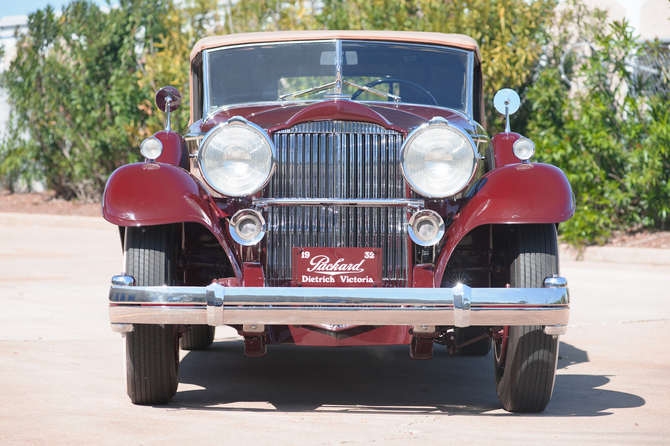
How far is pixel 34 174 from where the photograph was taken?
16469mm

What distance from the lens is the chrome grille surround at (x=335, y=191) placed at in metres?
3.42

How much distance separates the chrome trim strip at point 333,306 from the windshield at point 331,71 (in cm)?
161

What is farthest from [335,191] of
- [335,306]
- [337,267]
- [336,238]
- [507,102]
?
[507,102]

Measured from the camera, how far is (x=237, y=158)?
130 inches

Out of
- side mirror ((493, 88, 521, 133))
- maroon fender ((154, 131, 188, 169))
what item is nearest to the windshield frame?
side mirror ((493, 88, 521, 133))

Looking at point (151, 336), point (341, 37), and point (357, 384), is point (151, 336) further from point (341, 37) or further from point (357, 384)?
point (341, 37)

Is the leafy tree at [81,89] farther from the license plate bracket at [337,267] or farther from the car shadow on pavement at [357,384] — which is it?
the license plate bracket at [337,267]

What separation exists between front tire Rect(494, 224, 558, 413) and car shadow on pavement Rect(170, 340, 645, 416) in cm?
18

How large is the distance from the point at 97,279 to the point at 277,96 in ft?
14.8

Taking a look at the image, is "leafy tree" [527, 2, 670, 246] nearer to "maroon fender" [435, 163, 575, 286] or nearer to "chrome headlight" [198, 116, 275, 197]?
"maroon fender" [435, 163, 575, 286]

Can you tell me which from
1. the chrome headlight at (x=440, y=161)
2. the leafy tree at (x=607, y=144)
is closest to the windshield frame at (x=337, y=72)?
the chrome headlight at (x=440, y=161)

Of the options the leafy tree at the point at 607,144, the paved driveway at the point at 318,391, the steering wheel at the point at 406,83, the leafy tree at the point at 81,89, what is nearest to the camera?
the paved driveway at the point at 318,391

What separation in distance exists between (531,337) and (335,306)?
3.17 ft

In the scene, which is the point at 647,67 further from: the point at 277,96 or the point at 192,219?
the point at 192,219
